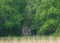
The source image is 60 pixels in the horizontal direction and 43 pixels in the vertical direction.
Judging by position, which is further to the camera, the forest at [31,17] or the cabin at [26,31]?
the cabin at [26,31]

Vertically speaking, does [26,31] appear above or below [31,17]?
below

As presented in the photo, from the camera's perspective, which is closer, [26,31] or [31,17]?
[26,31]

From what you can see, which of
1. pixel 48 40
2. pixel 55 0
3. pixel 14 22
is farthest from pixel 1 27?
pixel 48 40

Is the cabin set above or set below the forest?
below

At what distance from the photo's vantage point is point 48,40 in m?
25.5

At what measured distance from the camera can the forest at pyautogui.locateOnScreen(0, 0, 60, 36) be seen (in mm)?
43250

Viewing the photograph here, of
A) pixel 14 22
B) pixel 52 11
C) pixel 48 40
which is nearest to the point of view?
pixel 48 40

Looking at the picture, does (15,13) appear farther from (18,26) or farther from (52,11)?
(52,11)

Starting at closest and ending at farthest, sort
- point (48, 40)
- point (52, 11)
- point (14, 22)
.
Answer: point (48, 40) → point (52, 11) → point (14, 22)

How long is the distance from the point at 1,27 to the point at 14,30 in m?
2.45

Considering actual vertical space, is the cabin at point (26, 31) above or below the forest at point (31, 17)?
below

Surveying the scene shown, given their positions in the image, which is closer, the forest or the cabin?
the forest

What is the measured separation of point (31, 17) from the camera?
4678cm

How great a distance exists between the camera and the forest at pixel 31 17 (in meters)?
43.2
